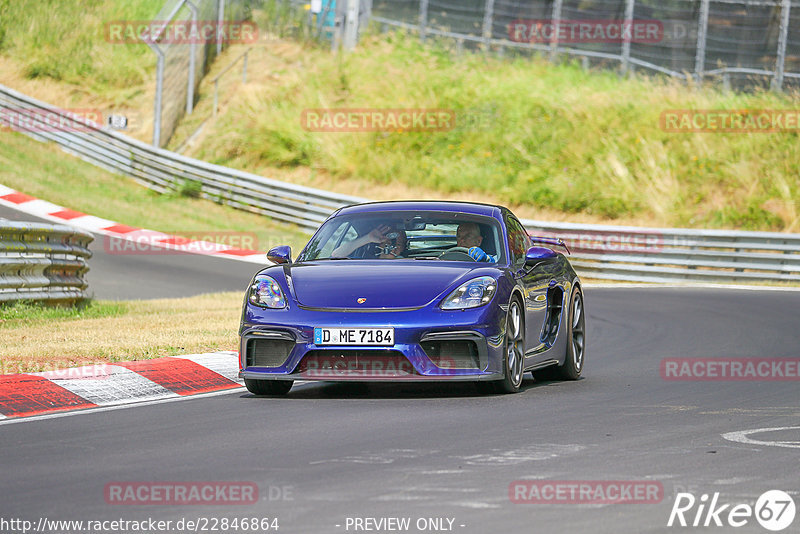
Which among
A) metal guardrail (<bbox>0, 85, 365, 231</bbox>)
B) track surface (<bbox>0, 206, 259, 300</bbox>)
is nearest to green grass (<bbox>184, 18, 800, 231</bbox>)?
metal guardrail (<bbox>0, 85, 365, 231</bbox>)

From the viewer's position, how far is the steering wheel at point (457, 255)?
9.97 meters

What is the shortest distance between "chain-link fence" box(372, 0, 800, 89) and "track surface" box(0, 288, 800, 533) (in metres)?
21.7

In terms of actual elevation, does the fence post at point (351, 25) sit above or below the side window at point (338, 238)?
above

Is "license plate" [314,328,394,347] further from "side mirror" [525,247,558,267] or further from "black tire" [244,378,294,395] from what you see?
"side mirror" [525,247,558,267]

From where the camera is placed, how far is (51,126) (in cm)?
3575

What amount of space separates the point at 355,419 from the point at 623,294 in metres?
14.0

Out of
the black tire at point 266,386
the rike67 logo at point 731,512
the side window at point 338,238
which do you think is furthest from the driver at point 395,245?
the rike67 logo at point 731,512

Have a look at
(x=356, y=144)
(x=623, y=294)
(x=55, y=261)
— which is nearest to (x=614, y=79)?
(x=356, y=144)

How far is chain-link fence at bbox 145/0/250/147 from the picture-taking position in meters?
35.2

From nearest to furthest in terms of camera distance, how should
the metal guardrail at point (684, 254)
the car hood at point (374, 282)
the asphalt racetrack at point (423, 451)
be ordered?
the asphalt racetrack at point (423, 451) < the car hood at point (374, 282) < the metal guardrail at point (684, 254)

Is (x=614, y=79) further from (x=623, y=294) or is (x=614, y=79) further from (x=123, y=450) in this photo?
(x=123, y=450)

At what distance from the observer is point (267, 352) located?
9.16 metres

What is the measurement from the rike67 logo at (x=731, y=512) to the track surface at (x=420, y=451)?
60 mm

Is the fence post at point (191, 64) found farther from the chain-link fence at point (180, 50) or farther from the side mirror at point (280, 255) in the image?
the side mirror at point (280, 255)
